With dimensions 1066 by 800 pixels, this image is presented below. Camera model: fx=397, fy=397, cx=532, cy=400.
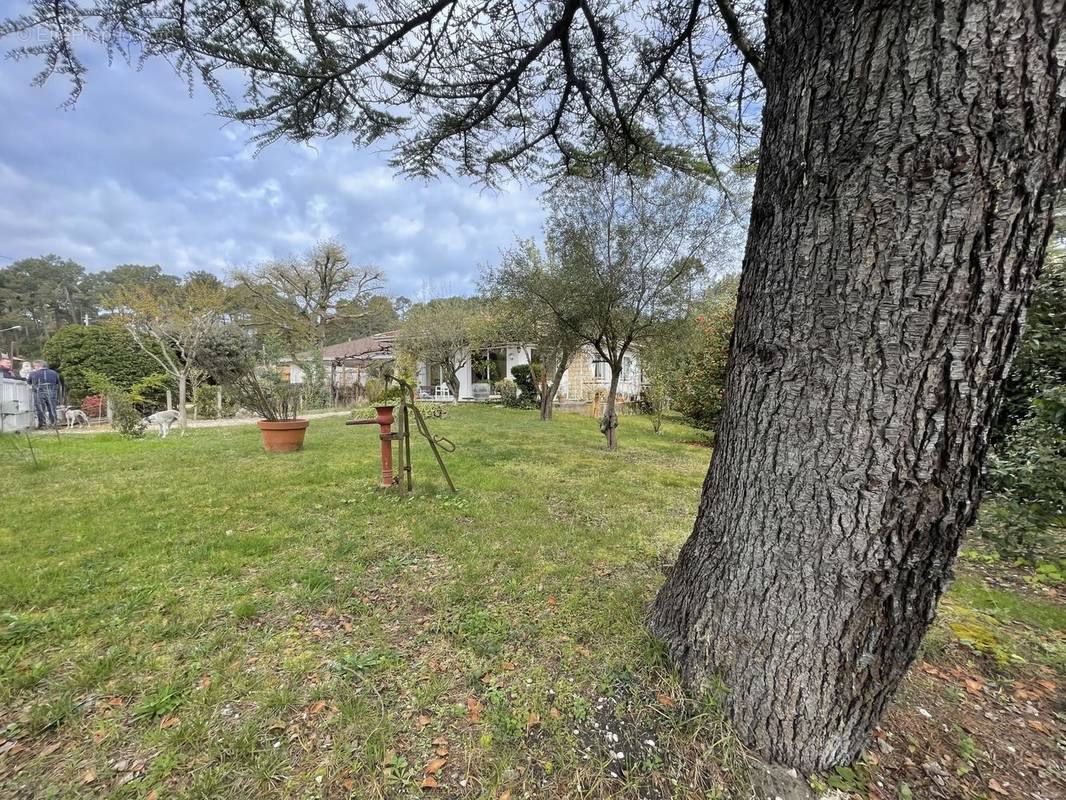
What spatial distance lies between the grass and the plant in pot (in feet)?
8.38

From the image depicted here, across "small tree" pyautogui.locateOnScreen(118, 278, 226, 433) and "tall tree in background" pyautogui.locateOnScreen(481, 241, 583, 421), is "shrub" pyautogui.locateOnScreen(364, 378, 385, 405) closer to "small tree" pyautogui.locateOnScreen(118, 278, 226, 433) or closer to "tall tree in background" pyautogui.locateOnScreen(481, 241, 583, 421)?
"small tree" pyautogui.locateOnScreen(118, 278, 226, 433)

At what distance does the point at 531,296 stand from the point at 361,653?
7676mm

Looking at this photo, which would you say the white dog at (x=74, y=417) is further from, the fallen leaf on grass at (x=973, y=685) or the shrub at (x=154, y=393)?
the fallen leaf on grass at (x=973, y=685)

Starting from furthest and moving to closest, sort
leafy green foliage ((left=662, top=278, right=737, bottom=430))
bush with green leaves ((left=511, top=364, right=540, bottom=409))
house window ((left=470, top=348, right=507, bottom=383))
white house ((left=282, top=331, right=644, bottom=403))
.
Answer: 1. house window ((left=470, top=348, right=507, bottom=383))
2. white house ((left=282, top=331, right=644, bottom=403))
3. bush with green leaves ((left=511, top=364, right=540, bottom=409))
4. leafy green foliage ((left=662, top=278, right=737, bottom=430))

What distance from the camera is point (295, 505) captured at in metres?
3.96

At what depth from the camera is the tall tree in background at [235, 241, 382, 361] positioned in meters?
19.6

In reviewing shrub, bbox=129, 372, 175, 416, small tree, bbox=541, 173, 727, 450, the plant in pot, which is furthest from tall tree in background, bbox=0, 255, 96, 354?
small tree, bbox=541, 173, 727, 450

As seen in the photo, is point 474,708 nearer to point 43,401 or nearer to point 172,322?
point 172,322

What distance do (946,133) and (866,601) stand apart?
1304 millimetres

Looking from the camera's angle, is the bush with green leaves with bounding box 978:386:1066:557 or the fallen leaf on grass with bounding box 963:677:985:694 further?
the bush with green leaves with bounding box 978:386:1066:557

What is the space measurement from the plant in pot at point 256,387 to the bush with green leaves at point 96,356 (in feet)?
10.7

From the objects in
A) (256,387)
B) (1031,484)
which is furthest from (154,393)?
(1031,484)

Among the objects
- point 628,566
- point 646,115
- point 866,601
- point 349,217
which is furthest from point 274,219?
point 866,601

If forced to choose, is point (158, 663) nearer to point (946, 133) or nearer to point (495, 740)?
point (495, 740)
